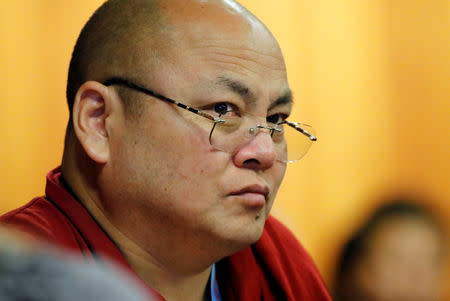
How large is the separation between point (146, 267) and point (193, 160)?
0.31m

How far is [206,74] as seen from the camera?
138 cm

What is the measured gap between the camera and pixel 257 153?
1.37m

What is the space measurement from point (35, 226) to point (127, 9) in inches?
23.3

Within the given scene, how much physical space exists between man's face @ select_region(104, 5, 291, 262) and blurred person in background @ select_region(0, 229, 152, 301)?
931 mm

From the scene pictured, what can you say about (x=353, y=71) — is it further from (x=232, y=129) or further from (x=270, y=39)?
(x=232, y=129)

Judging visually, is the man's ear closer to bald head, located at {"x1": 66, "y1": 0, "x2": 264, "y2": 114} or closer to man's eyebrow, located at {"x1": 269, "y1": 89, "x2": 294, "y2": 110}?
bald head, located at {"x1": 66, "y1": 0, "x2": 264, "y2": 114}

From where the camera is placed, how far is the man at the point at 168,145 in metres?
1.35

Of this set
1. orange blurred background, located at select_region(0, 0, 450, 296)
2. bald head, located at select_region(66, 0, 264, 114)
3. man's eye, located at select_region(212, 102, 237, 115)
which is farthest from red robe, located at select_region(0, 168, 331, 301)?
orange blurred background, located at select_region(0, 0, 450, 296)

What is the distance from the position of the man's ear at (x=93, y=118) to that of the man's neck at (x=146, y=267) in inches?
5.7

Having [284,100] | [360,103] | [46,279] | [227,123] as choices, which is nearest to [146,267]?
[227,123]

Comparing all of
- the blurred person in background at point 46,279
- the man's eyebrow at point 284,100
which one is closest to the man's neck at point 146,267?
the man's eyebrow at point 284,100

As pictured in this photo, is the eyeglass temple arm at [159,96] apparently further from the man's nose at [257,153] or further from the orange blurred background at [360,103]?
the orange blurred background at [360,103]

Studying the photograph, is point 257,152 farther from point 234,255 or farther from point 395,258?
point 395,258

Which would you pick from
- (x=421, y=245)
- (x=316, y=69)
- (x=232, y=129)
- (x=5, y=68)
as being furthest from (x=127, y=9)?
(x=316, y=69)
